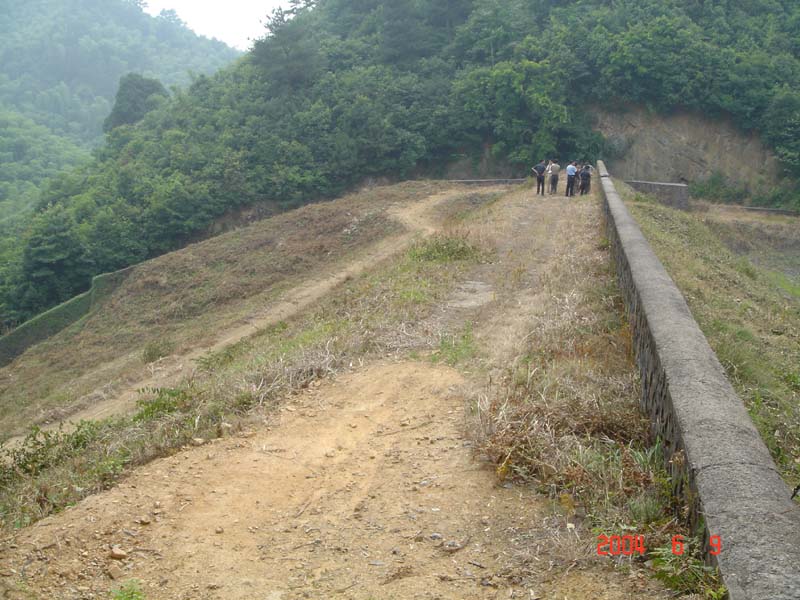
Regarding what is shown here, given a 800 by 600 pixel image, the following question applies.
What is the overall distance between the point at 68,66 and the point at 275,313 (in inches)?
3507

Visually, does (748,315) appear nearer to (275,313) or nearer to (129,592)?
(129,592)

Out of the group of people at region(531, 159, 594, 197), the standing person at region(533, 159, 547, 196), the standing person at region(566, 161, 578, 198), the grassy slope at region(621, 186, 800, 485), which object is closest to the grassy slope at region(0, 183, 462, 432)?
the standing person at region(533, 159, 547, 196)

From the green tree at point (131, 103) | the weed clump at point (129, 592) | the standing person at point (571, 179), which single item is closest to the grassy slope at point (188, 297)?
the standing person at point (571, 179)

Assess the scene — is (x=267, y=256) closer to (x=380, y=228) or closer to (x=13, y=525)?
(x=380, y=228)

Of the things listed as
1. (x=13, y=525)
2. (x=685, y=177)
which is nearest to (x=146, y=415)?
(x=13, y=525)

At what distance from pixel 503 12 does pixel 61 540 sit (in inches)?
1282

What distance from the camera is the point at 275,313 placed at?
1523cm

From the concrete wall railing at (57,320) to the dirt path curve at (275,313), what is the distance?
9.01m

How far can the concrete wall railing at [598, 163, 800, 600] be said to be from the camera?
8.84 ft

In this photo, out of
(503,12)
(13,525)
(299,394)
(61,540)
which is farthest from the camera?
(503,12)

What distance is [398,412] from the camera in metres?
5.83

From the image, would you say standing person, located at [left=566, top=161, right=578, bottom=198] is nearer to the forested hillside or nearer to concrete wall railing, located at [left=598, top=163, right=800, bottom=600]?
concrete wall railing, located at [left=598, top=163, right=800, bottom=600]

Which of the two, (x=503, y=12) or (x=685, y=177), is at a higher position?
(x=503, y=12)
